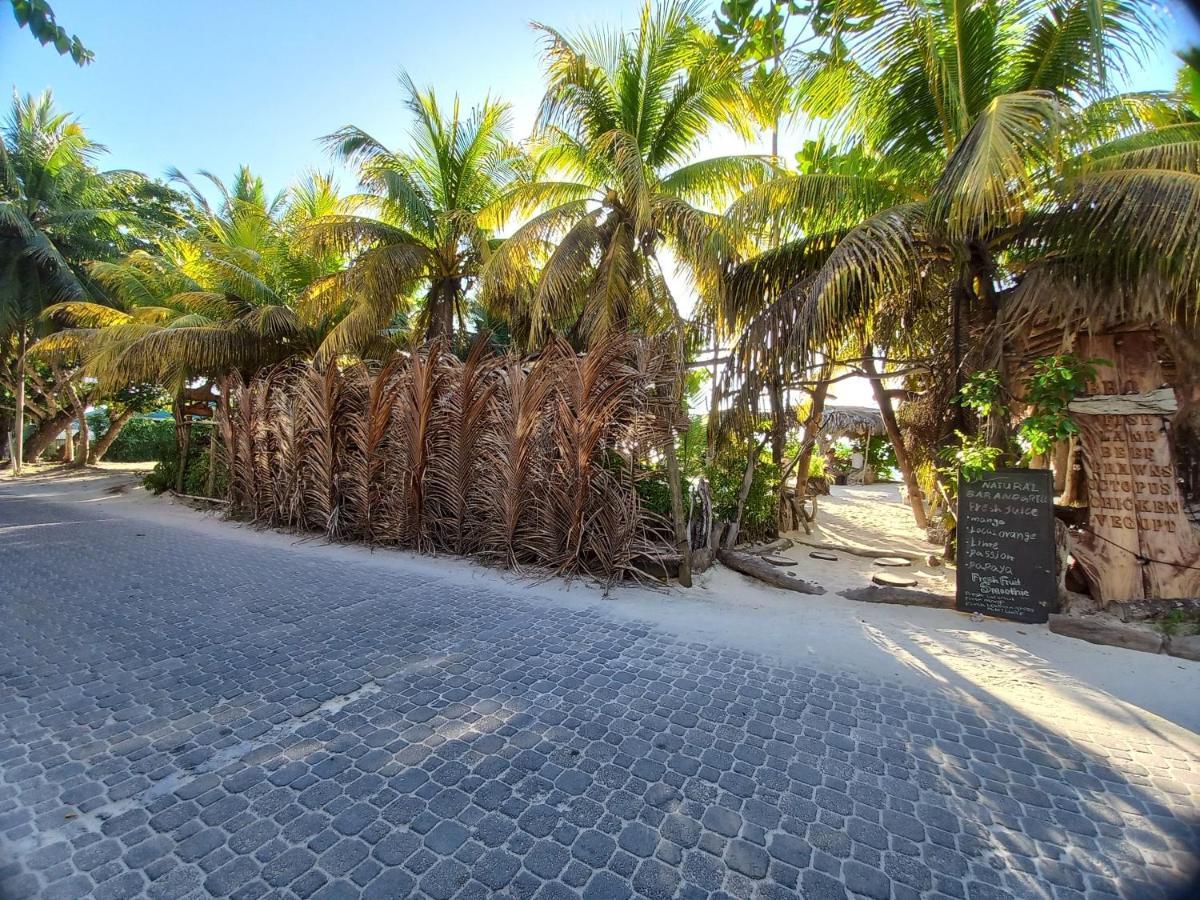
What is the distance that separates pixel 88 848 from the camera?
7.13 feet

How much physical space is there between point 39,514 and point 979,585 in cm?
1715

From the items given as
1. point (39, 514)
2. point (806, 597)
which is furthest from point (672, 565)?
point (39, 514)

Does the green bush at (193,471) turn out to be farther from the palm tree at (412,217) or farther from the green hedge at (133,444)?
the green hedge at (133,444)

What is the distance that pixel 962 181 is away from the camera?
433 cm

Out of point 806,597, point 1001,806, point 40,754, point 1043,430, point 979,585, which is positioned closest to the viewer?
point 1001,806

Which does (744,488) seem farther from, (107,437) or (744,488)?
(107,437)

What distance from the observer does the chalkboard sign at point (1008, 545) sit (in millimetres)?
5109

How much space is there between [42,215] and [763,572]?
26.1 m

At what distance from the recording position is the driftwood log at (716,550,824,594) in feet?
21.2

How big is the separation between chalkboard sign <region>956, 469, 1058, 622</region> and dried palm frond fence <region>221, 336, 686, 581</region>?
324 centimetres

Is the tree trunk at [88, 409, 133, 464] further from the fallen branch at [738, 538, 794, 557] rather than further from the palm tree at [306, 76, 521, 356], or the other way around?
the fallen branch at [738, 538, 794, 557]

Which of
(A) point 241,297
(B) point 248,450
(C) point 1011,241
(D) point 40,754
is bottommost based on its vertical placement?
(D) point 40,754

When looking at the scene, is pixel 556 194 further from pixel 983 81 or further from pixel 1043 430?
pixel 1043 430

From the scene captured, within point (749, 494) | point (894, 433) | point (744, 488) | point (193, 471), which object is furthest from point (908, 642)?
point (193, 471)
